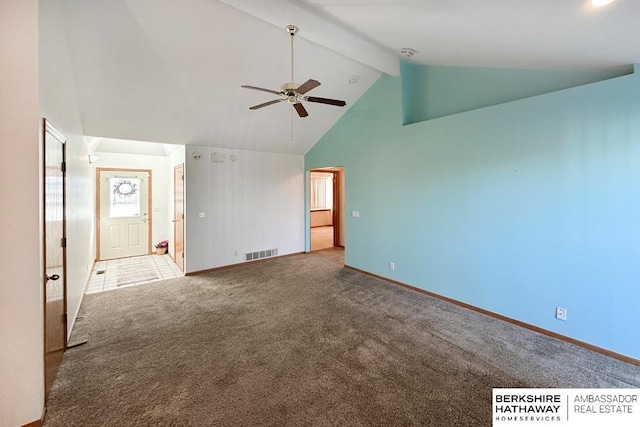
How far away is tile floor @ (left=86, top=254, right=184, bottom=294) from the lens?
4.55 m

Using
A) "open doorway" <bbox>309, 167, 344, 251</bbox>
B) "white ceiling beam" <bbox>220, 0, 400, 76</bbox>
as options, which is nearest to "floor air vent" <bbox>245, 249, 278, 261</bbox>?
"open doorway" <bbox>309, 167, 344, 251</bbox>

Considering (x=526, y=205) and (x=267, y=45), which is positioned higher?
(x=267, y=45)

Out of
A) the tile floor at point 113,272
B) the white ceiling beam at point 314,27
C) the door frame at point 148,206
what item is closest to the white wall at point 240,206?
the tile floor at point 113,272

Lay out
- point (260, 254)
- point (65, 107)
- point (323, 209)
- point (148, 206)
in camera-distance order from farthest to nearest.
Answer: point (323, 209)
point (148, 206)
point (260, 254)
point (65, 107)

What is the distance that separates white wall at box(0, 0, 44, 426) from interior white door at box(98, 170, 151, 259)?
533cm

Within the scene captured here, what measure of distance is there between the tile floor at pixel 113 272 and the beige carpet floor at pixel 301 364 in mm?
657

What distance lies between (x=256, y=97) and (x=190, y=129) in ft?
4.48

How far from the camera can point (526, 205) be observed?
121 inches

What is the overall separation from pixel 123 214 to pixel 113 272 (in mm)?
1721

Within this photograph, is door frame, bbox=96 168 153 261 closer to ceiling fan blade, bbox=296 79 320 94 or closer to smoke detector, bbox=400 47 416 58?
ceiling fan blade, bbox=296 79 320 94

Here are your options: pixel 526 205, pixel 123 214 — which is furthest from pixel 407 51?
pixel 123 214

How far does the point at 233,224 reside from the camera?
5.71m

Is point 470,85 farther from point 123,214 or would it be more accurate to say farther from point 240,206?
point 123,214

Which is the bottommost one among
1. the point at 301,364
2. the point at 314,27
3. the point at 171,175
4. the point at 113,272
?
the point at 301,364
